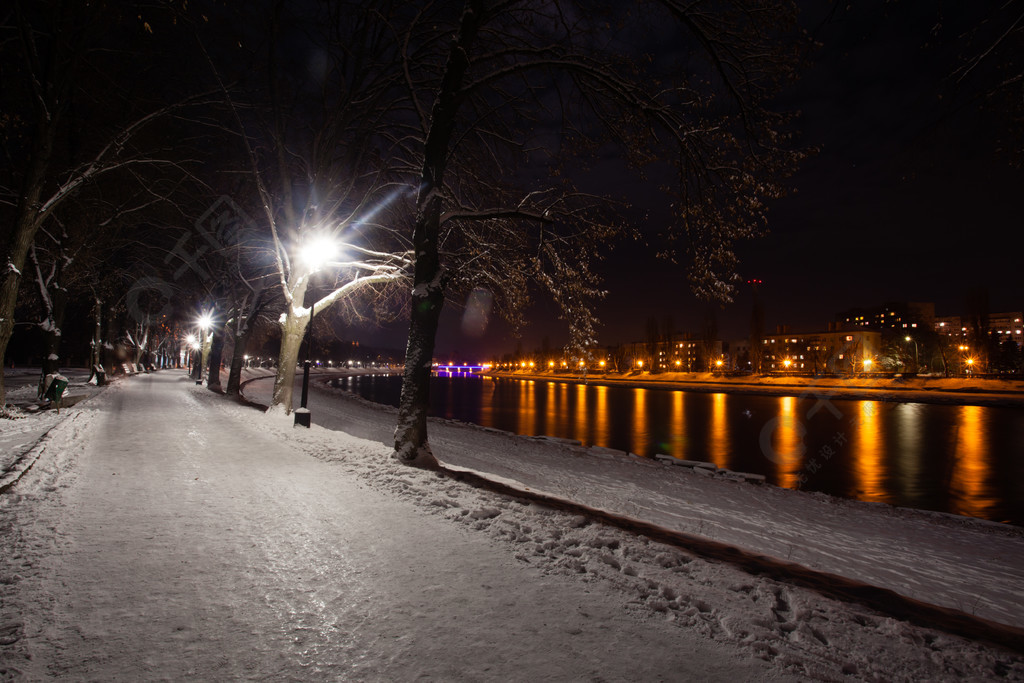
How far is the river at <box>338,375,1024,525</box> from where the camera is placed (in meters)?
16.6

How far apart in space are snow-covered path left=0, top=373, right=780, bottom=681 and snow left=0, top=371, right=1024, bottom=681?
19 millimetres

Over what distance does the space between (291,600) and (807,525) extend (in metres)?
9.58

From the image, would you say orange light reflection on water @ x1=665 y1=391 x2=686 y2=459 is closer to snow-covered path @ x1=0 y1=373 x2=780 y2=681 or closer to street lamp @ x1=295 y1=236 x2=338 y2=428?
street lamp @ x1=295 y1=236 x2=338 y2=428

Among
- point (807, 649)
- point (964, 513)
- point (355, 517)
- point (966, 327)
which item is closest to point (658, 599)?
point (807, 649)

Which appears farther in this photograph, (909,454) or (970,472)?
(909,454)

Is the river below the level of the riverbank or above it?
below

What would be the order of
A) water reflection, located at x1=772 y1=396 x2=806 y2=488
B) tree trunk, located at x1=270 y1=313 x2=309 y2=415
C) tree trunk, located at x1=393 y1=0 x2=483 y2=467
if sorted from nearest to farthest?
tree trunk, located at x1=393 y1=0 x2=483 y2=467 → tree trunk, located at x1=270 y1=313 x2=309 y2=415 → water reflection, located at x1=772 y1=396 x2=806 y2=488

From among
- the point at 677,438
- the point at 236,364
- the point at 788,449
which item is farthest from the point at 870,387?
the point at 236,364

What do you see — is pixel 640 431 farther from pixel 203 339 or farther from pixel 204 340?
pixel 203 339

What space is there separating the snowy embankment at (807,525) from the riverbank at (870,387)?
53268 millimetres

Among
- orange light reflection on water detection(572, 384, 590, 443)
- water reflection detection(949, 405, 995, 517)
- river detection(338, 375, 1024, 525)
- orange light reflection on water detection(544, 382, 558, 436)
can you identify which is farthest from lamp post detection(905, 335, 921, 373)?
orange light reflection on water detection(544, 382, 558, 436)

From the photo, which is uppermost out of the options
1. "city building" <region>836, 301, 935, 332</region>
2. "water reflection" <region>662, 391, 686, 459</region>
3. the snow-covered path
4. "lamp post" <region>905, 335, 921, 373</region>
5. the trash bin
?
"city building" <region>836, 301, 935, 332</region>

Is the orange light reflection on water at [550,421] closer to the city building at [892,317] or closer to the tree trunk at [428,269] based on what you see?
the tree trunk at [428,269]

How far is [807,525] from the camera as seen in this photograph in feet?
33.0
